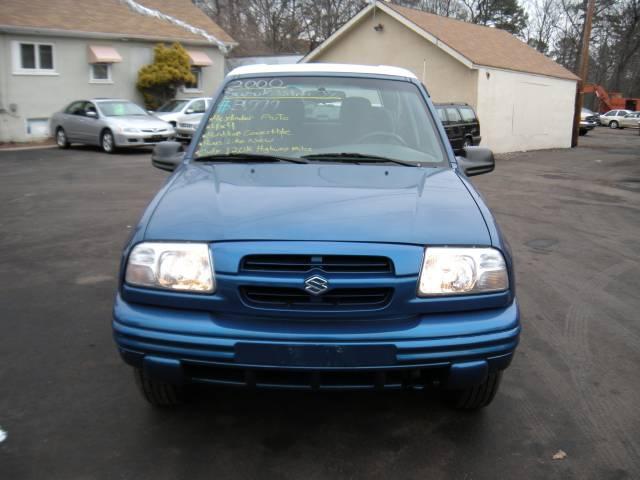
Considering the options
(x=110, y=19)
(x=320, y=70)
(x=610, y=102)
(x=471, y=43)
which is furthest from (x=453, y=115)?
(x=610, y=102)

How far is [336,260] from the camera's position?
2531 mm

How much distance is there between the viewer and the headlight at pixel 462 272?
8.50 ft

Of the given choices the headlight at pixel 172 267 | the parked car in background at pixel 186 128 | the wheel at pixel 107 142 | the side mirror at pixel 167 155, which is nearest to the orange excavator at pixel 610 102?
the parked car in background at pixel 186 128

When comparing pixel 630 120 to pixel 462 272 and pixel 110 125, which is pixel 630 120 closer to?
pixel 110 125

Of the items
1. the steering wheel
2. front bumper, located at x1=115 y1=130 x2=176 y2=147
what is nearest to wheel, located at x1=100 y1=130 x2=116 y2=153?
front bumper, located at x1=115 y1=130 x2=176 y2=147

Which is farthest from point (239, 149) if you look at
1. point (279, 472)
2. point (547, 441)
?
point (547, 441)

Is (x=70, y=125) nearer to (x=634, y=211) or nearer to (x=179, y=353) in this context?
(x=634, y=211)

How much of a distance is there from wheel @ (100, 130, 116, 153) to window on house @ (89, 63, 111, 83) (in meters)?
6.47

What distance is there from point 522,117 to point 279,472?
77.6ft

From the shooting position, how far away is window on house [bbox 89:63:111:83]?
23.1 metres

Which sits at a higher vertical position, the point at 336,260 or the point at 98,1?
the point at 98,1

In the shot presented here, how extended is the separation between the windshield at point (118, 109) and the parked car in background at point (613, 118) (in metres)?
40.8

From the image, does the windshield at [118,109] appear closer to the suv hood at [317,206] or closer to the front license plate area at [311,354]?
the suv hood at [317,206]

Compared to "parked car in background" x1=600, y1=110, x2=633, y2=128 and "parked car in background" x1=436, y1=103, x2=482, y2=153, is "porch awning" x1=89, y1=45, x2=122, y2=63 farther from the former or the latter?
"parked car in background" x1=600, y1=110, x2=633, y2=128
